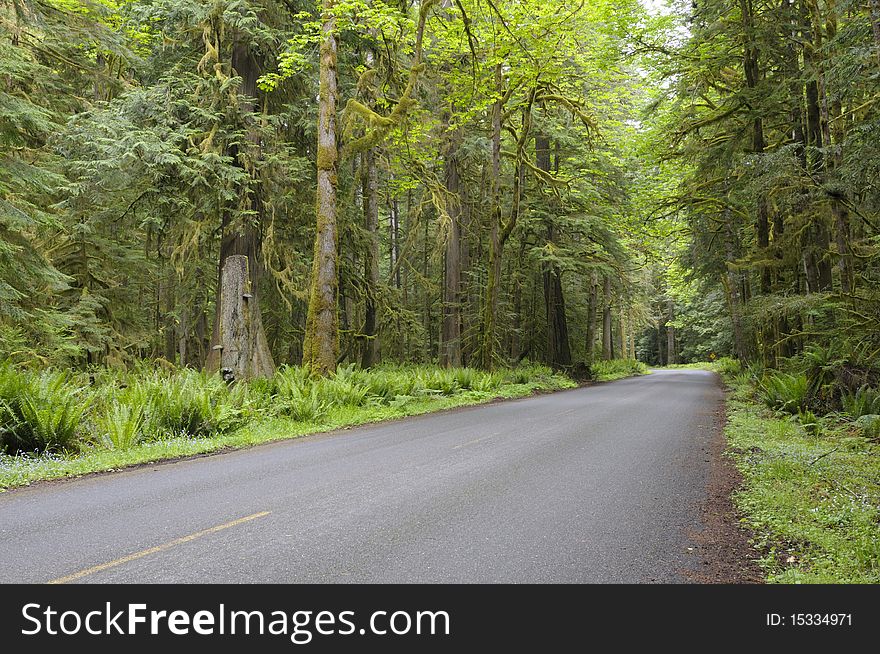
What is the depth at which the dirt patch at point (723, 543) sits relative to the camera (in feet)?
12.9

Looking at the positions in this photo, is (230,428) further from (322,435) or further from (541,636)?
(541,636)

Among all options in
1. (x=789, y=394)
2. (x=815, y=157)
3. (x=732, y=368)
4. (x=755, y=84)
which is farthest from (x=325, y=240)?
(x=732, y=368)

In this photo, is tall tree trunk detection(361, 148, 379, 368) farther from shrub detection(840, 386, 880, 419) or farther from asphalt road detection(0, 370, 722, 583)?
shrub detection(840, 386, 880, 419)

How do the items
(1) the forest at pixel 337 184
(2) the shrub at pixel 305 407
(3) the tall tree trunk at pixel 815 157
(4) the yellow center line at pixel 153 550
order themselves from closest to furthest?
(4) the yellow center line at pixel 153 550 → (1) the forest at pixel 337 184 → (2) the shrub at pixel 305 407 → (3) the tall tree trunk at pixel 815 157

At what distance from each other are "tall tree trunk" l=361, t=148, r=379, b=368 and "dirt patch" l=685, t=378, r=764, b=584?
13.5 metres

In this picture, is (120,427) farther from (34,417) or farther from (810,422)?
(810,422)

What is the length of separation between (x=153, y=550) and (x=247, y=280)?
10.8m

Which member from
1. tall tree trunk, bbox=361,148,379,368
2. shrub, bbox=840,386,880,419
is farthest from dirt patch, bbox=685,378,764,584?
tall tree trunk, bbox=361,148,379,368

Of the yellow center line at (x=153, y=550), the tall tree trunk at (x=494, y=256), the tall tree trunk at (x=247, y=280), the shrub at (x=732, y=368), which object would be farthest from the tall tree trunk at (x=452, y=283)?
the yellow center line at (x=153, y=550)

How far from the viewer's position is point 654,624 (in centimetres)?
324

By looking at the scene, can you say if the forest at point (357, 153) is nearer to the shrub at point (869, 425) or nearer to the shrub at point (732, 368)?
the shrub at point (869, 425)

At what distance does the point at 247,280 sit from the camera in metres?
14.2

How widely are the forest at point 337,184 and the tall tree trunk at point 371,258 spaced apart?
5.0 inches

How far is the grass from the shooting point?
13.3 feet
